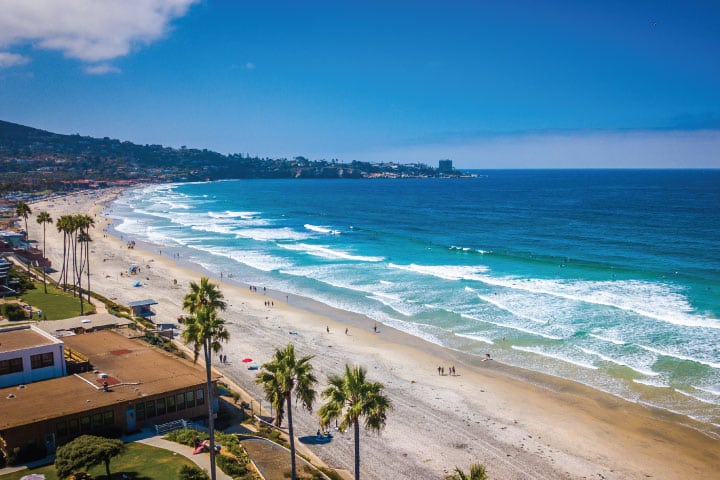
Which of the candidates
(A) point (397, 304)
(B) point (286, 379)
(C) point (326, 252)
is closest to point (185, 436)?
(B) point (286, 379)

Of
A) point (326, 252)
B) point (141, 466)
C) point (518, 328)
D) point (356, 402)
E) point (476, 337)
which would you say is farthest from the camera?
point (326, 252)

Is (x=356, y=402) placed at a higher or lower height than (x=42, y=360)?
higher

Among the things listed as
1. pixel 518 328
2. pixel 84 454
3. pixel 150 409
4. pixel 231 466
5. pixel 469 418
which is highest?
pixel 84 454

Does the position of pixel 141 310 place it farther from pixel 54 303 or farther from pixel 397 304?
pixel 397 304

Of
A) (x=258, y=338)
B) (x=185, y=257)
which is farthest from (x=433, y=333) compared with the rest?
(x=185, y=257)

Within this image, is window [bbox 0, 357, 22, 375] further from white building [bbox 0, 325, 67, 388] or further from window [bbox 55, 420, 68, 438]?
window [bbox 55, 420, 68, 438]

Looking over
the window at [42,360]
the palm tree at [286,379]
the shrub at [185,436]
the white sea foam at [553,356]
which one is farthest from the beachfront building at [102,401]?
the white sea foam at [553,356]

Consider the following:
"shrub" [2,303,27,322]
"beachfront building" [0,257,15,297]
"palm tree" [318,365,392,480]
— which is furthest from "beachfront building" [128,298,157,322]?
"palm tree" [318,365,392,480]
